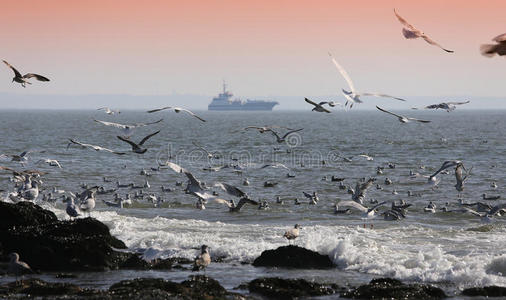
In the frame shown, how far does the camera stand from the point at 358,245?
22.5 metres

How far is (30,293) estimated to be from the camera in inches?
611

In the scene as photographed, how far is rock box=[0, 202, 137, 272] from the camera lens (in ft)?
61.7

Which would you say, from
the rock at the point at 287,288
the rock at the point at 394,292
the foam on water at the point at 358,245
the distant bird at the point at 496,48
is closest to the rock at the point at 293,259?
the foam on water at the point at 358,245

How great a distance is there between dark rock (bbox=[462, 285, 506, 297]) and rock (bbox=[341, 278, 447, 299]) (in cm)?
57

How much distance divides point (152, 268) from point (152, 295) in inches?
148

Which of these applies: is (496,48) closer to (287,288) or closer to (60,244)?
(287,288)

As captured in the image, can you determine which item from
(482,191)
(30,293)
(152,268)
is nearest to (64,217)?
(152,268)

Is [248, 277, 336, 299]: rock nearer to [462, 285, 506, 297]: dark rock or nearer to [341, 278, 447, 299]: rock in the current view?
[341, 278, 447, 299]: rock

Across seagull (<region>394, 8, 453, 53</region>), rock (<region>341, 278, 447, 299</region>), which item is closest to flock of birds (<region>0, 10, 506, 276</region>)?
seagull (<region>394, 8, 453, 53</region>)

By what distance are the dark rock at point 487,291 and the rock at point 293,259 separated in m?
4.00

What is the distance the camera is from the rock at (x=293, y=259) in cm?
1902

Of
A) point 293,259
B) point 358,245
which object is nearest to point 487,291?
point 293,259

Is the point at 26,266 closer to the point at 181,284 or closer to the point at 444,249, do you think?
the point at 181,284

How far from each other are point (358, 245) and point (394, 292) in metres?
6.82
